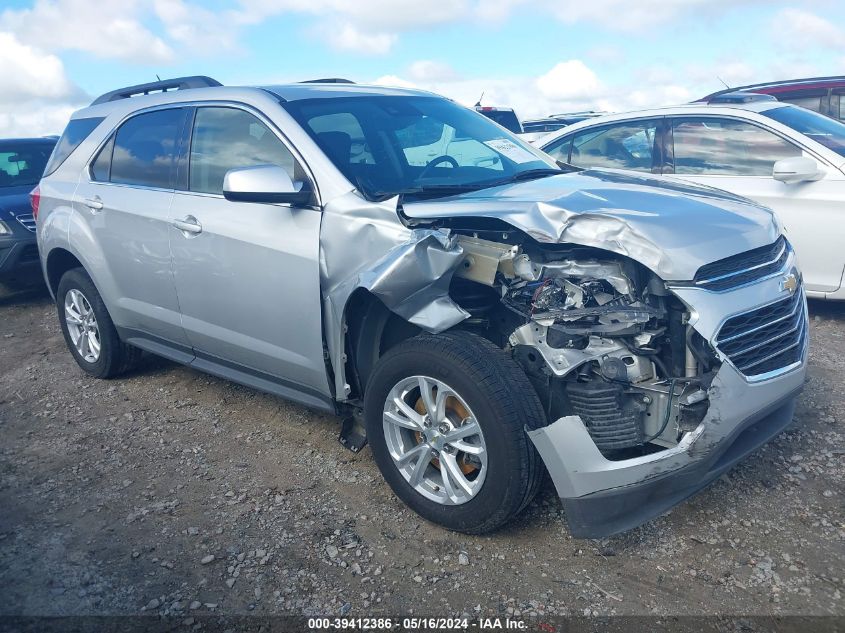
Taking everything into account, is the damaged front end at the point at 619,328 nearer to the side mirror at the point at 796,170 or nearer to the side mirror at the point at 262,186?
the side mirror at the point at 262,186

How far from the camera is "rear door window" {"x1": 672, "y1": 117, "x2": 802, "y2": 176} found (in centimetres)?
555

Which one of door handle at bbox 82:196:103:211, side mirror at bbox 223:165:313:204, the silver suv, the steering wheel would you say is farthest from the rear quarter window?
the steering wheel

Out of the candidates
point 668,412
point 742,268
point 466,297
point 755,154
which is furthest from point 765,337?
point 755,154

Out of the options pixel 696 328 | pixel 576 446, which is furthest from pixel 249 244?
pixel 696 328

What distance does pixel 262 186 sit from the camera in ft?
10.4

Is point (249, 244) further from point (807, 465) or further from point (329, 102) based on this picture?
point (807, 465)

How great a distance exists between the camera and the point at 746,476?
3316mm

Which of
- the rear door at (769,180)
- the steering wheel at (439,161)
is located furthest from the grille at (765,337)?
the rear door at (769,180)

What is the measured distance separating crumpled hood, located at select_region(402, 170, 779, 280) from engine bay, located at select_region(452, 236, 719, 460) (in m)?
0.13

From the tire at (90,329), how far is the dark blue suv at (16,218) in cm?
269

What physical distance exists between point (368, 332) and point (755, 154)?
13.1ft

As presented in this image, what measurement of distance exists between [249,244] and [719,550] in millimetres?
2510

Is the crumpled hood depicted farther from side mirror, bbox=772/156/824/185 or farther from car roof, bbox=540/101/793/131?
car roof, bbox=540/101/793/131

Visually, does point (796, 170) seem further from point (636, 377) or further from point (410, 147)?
point (636, 377)
